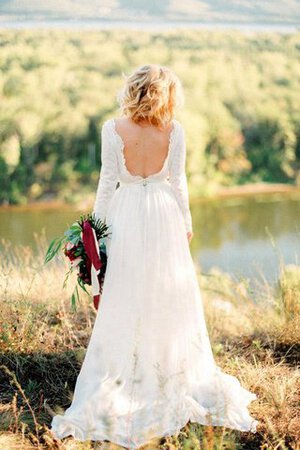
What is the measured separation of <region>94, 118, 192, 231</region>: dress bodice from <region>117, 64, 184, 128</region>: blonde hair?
93 mm

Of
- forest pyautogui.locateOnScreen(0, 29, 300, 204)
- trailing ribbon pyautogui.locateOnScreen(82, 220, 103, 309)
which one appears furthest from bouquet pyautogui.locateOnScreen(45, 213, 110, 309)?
forest pyautogui.locateOnScreen(0, 29, 300, 204)

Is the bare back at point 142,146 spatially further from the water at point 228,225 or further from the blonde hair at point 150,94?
the water at point 228,225

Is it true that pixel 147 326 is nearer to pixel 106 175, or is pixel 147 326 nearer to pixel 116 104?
pixel 106 175

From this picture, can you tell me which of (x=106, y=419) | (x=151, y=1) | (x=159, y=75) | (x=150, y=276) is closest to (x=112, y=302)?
(x=150, y=276)

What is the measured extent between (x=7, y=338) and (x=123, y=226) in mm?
1081

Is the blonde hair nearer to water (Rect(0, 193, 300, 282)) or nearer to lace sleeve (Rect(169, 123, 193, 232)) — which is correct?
lace sleeve (Rect(169, 123, 193, 232))

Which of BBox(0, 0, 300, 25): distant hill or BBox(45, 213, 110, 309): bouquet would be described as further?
BBox(0, 0, 300, 25): distant hill

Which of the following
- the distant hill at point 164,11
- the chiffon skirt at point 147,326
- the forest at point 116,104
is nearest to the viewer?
the chiffon skirt at point 147,326

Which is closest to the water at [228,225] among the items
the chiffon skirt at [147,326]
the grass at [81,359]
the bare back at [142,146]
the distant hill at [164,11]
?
the distant hill at [164,11]

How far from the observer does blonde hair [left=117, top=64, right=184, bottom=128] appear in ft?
8.20

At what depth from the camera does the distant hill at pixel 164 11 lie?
41.0ft

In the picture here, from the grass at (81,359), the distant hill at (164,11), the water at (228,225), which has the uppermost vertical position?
the distant hill at (164,11)

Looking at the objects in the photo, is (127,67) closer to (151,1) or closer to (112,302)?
(151,1)

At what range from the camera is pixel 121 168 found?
2.63m
